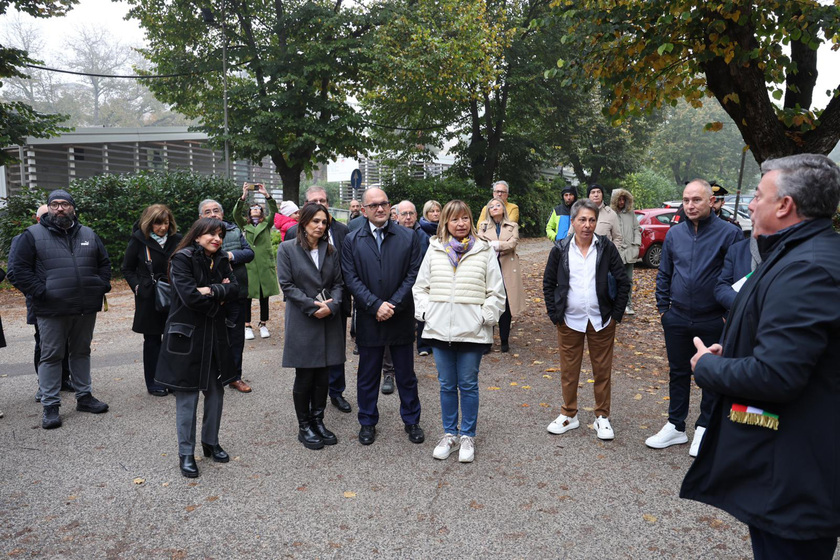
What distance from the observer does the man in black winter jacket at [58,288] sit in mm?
5547

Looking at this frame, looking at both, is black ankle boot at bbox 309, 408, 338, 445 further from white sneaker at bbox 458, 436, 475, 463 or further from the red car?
the red car

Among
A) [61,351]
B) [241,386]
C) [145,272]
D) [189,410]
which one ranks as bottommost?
[241,386]

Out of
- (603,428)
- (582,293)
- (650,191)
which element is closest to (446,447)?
(603,428)

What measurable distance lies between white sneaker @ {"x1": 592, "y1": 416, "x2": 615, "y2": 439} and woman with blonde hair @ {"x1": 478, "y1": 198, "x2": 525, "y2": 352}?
2753 mm

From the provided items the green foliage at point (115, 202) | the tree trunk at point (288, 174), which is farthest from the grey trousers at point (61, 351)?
the tree trunk at point (288, 174)

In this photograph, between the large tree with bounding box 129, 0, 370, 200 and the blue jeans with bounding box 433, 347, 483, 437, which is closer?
the blue jeans with bounding box 433, 347, 483, 437

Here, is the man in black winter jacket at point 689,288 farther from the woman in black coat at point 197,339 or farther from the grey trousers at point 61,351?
the grey trousers at point 61,351

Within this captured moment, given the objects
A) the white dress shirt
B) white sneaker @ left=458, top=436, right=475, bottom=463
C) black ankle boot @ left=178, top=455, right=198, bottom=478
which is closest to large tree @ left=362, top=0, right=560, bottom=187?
the white dress shirt

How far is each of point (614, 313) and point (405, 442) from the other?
2028 mm

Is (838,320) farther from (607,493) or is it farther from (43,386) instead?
(43,386)

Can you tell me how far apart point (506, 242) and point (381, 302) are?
3.00 meters

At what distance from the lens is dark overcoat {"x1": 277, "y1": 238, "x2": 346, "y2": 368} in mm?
4957

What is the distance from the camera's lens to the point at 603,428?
5.09 metres

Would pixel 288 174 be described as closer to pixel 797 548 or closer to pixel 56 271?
pixel 56 271
